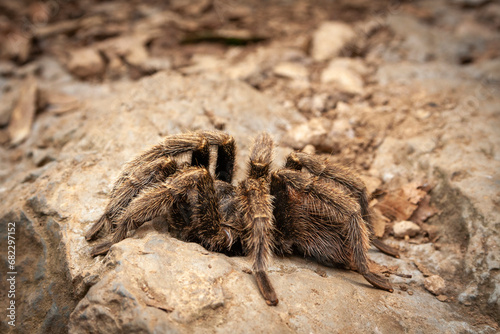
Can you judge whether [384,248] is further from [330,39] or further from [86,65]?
[86,65]

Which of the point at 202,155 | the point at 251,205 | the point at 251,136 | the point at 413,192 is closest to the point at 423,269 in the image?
the point at 413,192

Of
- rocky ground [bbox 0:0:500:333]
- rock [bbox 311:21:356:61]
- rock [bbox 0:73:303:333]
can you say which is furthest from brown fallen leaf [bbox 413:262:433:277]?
rock [bbox 311:21:356:61]

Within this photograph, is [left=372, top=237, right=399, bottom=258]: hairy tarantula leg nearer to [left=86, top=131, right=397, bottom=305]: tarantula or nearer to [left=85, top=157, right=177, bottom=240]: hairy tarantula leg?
[left=86, top=131, right=397, bottom=305]: tarantula

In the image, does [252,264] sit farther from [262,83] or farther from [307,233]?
[262,83]

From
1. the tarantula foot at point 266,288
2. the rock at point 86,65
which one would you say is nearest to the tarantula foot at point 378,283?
the tarantula foot at point 266,288

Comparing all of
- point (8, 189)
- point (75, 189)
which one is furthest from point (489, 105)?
point (8, 189)
